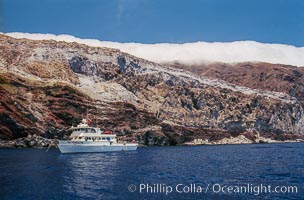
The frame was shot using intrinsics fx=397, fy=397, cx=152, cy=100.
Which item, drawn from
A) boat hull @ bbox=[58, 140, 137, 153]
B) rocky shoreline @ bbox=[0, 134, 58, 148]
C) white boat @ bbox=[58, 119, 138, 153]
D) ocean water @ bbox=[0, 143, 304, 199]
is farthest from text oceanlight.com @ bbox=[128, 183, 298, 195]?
rocky shoreline @ bbox=[0, 134, 58, 148]

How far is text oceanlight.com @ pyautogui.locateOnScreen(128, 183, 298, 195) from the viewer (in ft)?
151

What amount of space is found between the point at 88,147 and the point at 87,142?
1.52 m

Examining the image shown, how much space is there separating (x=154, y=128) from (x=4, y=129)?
235ft

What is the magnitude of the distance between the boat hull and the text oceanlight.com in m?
64.6

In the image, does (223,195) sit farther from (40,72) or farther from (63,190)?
(40,72)

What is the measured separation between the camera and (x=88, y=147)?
390 feet

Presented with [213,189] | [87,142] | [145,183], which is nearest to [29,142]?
[87,142]

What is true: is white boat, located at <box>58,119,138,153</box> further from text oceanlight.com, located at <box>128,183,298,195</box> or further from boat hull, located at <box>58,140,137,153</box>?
text oceanlight.com, located at <box>128,183,298,195</box>

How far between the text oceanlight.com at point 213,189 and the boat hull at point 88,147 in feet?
212

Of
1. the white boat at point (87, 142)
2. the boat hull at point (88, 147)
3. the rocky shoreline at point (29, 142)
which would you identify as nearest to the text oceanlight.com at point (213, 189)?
the boat hull at point (88, 147)

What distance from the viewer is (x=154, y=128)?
196 meters

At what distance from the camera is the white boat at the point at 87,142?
371 feet

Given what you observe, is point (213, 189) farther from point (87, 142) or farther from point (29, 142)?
point (29, 142)

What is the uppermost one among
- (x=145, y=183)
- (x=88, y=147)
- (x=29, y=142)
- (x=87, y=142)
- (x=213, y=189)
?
(x=213, y=189)
